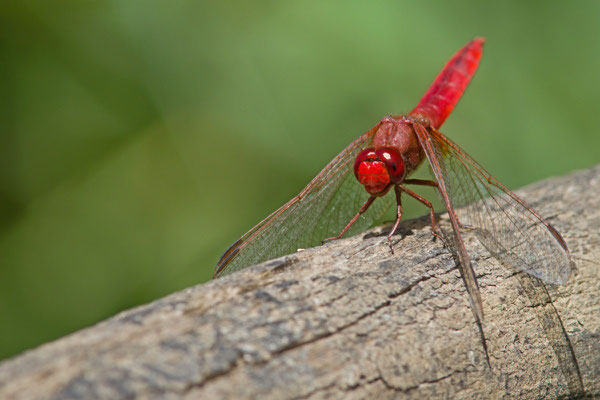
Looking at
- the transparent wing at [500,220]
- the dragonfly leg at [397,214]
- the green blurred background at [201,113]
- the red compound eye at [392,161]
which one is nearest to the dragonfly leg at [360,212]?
the dragonfly leg at [397,214]

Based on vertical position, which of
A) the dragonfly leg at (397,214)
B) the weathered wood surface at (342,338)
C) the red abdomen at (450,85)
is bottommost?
the weathered wood surface at (342,338)

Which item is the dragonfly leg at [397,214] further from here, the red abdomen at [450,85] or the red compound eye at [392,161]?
the red abdomen at [450,85]

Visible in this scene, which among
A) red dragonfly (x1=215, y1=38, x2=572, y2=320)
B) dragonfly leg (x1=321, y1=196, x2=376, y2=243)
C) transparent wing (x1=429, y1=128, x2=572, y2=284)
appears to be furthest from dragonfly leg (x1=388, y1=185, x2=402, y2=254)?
transparent wing (x1=429, y1=128, x2=572, y2=284)

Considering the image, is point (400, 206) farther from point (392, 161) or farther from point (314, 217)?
point (314, 217)

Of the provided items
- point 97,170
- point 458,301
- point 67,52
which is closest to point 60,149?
point 97,170

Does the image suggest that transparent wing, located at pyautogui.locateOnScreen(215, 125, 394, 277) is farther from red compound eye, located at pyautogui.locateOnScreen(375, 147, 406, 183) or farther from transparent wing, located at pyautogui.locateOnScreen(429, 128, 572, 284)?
transparent wing, located at pyautogui.locateOnScreen(429, 128, 572, 284)
